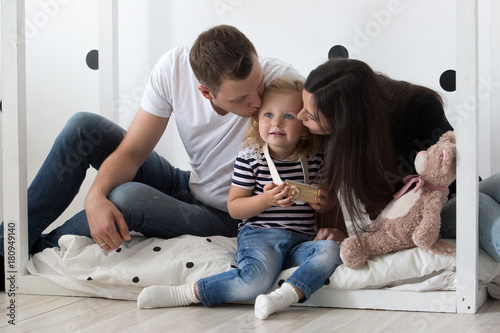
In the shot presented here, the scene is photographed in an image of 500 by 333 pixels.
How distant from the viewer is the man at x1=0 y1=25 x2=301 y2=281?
4.13 ft

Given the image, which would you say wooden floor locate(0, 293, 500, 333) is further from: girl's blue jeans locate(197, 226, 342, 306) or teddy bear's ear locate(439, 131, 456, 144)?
teddy bear's ear locate(439, 131, 456, 144)

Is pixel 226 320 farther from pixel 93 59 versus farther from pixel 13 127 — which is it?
pixel 93 59

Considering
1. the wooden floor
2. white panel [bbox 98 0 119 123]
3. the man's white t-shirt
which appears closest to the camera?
the wooden floor

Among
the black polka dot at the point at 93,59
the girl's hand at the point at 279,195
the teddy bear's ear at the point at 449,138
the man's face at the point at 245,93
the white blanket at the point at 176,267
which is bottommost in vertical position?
the white blanket at the point at 176,267

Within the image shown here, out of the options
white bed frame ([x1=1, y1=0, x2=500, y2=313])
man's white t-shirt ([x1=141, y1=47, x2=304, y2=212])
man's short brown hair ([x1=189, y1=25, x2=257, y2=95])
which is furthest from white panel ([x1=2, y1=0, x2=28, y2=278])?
man's short brown hair ([x1=189, y1=25, x2=257, y2=95])

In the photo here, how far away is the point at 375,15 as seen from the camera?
1751 millimetres

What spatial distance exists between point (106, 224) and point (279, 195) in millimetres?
394

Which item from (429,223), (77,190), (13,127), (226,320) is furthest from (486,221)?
(13,127)

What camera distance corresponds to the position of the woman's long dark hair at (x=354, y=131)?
114 centimetres

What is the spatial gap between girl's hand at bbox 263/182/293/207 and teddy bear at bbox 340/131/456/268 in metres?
0.15

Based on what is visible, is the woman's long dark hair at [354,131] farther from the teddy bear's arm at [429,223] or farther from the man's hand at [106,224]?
the man's hand at [106,224]

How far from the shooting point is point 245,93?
49.1 inches

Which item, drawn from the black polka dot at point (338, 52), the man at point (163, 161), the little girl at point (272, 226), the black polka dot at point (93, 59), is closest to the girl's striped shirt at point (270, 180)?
the little girl at point (272, 226)

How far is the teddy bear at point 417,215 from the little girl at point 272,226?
6cm
